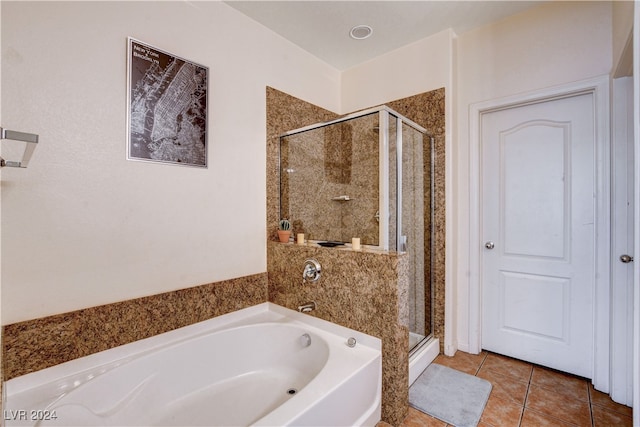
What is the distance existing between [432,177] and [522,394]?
1657mm

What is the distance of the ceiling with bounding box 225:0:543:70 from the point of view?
207 cm

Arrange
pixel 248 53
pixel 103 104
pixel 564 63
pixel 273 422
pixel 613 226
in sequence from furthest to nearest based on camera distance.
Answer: pixel 248 53 → pixel 564 63 → pixel 613 226 → pixel 103 104 → pixel 273 422

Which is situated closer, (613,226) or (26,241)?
(26,241)

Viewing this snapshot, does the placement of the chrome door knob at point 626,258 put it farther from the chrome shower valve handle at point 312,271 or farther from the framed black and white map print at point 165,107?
Answer: the framed black and white map print at point 165,107

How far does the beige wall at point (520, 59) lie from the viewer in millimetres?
1924

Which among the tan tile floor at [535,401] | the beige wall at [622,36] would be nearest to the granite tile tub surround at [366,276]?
the tan tile floor at [535,401]

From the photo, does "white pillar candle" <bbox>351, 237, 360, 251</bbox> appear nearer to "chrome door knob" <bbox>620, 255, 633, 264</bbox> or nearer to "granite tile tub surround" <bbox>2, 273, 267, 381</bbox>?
"granite tile tub surround" <bbox>2, 273, 267, 381</bbox>

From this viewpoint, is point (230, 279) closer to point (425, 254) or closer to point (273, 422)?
point (273, 422)

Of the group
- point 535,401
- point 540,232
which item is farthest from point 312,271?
point 540,232

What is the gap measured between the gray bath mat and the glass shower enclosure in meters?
0.25

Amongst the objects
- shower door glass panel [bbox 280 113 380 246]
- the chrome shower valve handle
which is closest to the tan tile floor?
the chrome shower valve handle

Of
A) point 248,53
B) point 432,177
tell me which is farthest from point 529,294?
point 248,53

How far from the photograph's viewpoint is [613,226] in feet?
5.98

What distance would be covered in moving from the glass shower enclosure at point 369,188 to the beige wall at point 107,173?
1.46 feet
